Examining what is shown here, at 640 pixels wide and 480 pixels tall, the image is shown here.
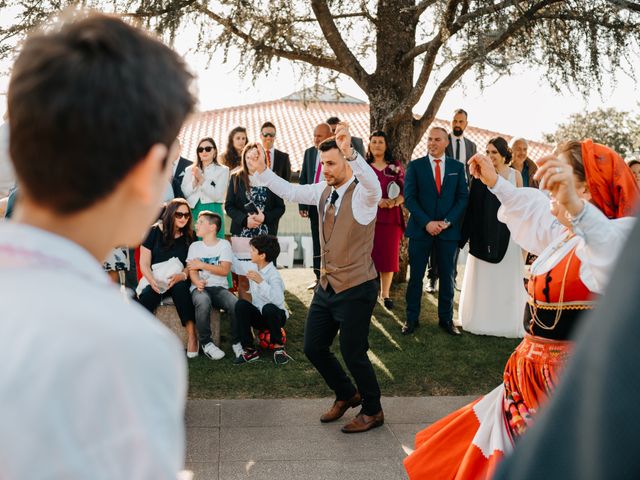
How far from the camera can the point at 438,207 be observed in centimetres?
801

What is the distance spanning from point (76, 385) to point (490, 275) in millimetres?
7746

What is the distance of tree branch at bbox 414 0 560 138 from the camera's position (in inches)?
327

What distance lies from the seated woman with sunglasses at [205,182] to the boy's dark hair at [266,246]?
935mm

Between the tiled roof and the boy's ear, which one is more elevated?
the boy's ear

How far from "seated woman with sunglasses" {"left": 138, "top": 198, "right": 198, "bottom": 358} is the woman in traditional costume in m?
3.69

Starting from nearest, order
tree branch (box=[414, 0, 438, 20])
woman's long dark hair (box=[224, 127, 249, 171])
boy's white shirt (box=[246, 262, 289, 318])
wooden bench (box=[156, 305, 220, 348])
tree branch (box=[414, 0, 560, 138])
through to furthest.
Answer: boy's white shirt (box=[246, 262, 289, 318]) < wooden bench (box=[156, 305, 220, 348]) < tree branch (box=[414, 0, 560, 138]) < woman's long dark hair (box=[224, 127, 249, 171]) < tree branch (box=[414, 0, 438, 20])

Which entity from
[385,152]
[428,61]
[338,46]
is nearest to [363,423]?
[385,152]

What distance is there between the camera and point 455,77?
9805 millimetres

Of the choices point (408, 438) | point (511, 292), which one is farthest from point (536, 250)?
point (511, 292)

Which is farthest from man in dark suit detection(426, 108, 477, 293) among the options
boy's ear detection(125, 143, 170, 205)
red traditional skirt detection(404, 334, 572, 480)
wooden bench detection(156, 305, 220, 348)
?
boy's ear detection(125, 143, 170, 205)

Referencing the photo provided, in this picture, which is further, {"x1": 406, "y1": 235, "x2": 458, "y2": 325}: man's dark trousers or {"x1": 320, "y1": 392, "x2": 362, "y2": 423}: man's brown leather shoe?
{"x1": 406, "y1": 235, "x2": 458, "y2": 325}: man's dark trousers

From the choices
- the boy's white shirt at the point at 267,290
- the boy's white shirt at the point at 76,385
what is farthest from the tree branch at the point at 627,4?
the boy's white shirt at the point at 76,385

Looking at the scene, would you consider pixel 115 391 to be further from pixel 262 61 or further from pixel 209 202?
pixel 262 61

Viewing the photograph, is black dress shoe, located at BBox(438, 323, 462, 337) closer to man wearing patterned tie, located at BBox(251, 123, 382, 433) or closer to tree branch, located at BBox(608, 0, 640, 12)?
man wearing patterned tie, located at BBox(251, 123, 382, 433)
